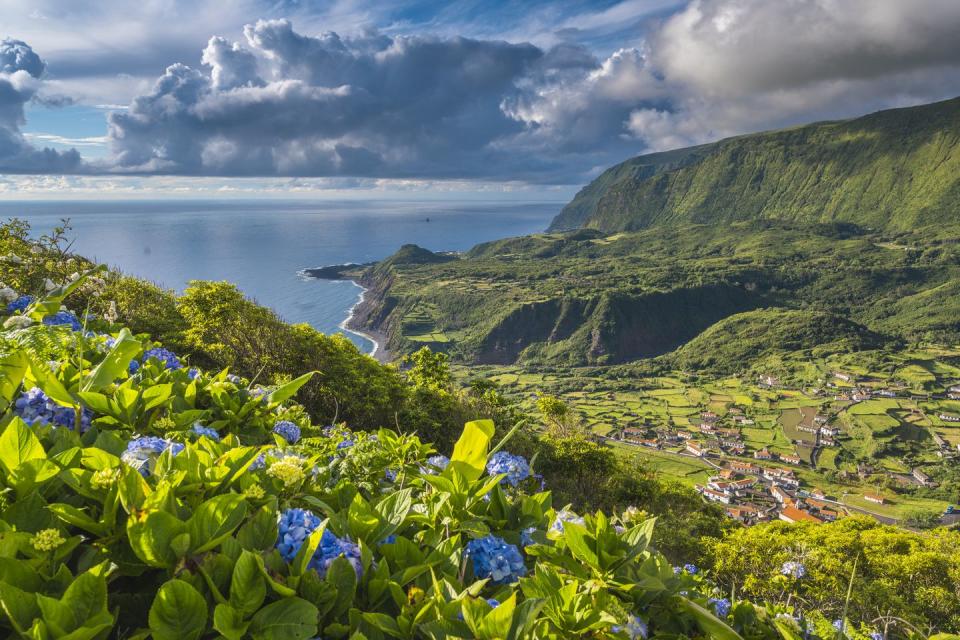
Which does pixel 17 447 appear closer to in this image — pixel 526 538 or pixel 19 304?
pixel 526 538

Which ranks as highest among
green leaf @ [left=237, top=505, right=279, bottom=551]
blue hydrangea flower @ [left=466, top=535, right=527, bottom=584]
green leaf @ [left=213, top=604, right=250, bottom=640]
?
green leaf @ [left=237, top=505, right=279, bottom=551]

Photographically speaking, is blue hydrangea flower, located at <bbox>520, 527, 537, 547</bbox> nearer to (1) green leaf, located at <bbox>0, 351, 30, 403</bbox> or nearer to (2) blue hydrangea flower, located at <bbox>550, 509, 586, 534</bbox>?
(2) blue hydrangea flower, located at <bbox>550, 509, 586, 534</bbox>

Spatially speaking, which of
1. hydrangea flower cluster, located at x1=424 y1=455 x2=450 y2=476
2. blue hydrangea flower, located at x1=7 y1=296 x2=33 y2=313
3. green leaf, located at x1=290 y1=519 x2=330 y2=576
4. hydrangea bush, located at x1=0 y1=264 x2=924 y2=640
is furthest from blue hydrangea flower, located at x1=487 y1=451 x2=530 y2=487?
blue hydrangea flower, located at x1=7 y1=296 x2=33 y2=313

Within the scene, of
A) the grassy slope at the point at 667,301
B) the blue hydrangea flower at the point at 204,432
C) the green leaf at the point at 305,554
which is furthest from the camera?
the grassy slope at the point at 667,301

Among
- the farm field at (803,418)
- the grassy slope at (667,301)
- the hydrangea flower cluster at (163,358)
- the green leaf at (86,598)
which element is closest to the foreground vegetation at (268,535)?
the green leaf at (86,598)

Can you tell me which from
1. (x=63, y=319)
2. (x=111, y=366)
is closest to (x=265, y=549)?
(x=111, y=366)

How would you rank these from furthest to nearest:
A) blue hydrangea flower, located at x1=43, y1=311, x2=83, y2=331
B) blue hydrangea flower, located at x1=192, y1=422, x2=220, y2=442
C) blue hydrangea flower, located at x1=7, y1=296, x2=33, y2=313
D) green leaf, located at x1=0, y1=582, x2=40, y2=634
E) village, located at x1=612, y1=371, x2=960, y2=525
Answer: village, located at x1=612, y1=371, x2=960, y2=525 → blue hydrangea flower, located at x1=7, y1=296, x2=33, y2=313 → blue hydrangea flower, located at x1=43, y1=311, x2=83, y2=331 → blue hydrangea flower, located at x1=192, y1=422, x2=220, y2=442 → green leaf, located at x1=0, y1=582, x2=40, y2=634

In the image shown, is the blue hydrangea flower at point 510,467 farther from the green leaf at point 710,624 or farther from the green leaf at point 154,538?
the green leaf at point 154,538
